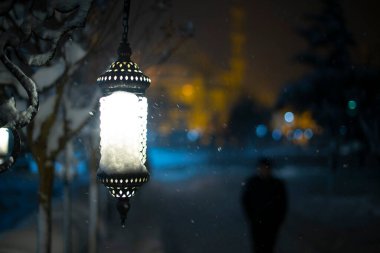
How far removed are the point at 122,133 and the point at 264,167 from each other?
4.19 metres

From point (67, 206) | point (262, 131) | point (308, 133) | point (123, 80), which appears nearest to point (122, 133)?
point (123, 80)

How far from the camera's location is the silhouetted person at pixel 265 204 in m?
6.97

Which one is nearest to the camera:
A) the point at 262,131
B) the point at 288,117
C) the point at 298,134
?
the point at 262,131

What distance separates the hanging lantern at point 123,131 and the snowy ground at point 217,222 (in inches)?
231

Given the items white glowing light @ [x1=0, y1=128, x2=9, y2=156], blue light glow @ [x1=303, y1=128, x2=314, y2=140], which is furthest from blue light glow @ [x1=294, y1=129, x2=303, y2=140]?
white glowing light @ [x1=0, y1=128, x2=9, y2=156]

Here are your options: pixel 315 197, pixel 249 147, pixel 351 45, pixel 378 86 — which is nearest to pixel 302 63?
pixel 351 45

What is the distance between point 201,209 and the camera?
48.7 ft

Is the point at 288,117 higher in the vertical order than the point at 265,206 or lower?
higher

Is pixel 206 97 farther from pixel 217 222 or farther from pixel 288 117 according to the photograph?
pixel 217 222

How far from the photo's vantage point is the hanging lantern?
3.16m

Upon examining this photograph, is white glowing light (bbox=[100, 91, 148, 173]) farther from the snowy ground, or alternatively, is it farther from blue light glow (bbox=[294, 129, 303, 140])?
blue light glow (bbox=[294, 129, 303, 140])

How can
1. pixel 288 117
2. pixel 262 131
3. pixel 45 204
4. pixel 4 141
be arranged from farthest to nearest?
1. pixel 288 117
2. pixel 262 131
3. pixel 45 204
4. pixel 4 141

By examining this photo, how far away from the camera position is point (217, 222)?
1262cm

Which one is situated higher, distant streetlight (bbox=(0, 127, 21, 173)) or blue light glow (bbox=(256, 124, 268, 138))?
blue light glow (bbox=(256, 124, 268, 138))
